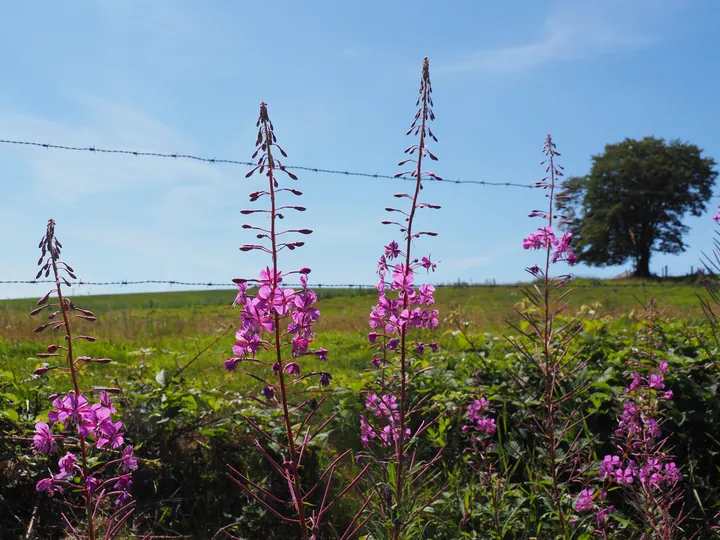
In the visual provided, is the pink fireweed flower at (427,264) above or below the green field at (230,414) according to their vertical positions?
above

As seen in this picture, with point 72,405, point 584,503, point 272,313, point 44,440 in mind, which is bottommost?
point 584,503

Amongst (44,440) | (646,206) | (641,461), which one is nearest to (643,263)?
(646,206)

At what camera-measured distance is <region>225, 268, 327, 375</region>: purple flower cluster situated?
1718 millimetres

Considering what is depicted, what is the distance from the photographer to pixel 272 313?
1.75 meters

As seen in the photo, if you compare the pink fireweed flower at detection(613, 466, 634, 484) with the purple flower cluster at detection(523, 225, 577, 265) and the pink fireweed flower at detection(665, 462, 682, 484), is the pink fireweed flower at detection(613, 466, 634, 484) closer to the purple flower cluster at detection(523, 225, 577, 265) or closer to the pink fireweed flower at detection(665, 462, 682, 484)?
the pink fireweed flower at detection(665, 462, 682, 484)

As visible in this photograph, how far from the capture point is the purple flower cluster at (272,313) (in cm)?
172

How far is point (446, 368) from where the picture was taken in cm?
484

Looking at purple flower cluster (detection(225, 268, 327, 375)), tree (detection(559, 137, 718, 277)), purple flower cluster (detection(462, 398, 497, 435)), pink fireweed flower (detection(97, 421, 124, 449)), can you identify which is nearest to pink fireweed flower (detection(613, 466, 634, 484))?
purple flower cluster (detection(462, 398, 497, 435))

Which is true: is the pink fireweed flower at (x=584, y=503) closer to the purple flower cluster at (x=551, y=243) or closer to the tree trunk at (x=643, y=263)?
the purple flower cluster at (x=551, y=243)

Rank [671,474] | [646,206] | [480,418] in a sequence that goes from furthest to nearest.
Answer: [646,206]
[480,418]
[671,474]

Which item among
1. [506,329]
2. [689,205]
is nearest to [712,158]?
[689,205]

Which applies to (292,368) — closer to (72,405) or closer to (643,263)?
(72,405)

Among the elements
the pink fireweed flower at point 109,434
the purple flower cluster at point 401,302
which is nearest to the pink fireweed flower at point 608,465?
the purple flower cluster at point 401,302

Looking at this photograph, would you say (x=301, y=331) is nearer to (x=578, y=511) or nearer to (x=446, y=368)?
(x=578, y=511)
